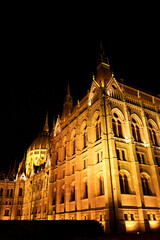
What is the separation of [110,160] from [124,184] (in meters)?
4.28

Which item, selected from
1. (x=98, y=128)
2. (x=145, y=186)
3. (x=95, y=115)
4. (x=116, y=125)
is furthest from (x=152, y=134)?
(x=95, y=115)

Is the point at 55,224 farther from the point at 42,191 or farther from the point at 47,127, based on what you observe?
the point at 47,127

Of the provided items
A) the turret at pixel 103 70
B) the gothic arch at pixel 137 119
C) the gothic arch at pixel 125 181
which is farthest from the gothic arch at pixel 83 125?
the gothic arch at pixel 125 181

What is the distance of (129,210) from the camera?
90.3 feet

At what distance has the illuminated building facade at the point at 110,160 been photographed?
27859 mm

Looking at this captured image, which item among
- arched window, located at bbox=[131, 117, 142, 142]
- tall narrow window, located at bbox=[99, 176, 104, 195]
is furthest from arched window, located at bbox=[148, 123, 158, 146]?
tall narrow window, located at bbox=[99, 176, 104, 195]

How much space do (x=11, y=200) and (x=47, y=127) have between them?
141ft

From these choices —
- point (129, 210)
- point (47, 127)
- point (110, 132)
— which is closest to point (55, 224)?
point (129, 210)

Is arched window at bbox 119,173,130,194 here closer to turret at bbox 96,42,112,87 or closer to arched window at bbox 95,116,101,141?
arched window at bbox 95,116,101,141

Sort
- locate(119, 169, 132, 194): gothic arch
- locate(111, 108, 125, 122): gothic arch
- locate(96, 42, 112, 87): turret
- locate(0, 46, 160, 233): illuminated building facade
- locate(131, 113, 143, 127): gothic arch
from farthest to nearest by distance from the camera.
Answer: locate(96, 42, 112, 87): turret
locate(131, 113, 143, 127): gothic arch
locate(111, 108, 125, 122): gothic arch
locate(119, 169, 132, 194): gothic arch
locate(0, 46, 160, 233): illuminated building facade

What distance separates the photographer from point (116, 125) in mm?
34281

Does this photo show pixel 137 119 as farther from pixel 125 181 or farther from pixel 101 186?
pixel 101 186

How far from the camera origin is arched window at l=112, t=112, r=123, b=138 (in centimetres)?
3362

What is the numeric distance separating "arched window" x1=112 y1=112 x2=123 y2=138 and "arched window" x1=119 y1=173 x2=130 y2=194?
6.90 metres
